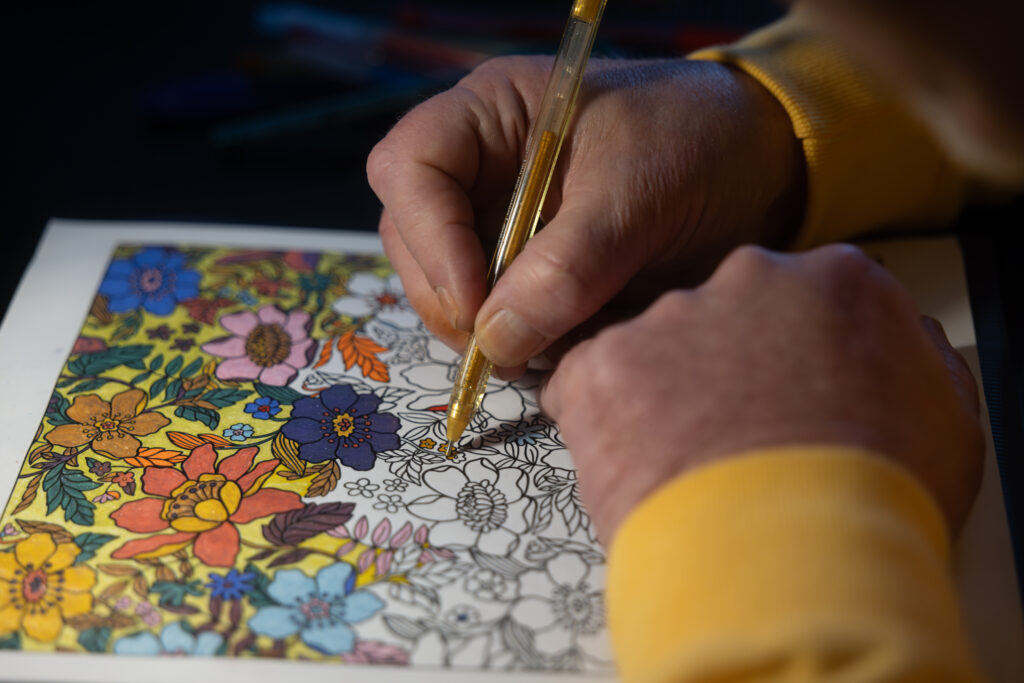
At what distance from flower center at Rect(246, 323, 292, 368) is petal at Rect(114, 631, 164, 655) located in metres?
0.26

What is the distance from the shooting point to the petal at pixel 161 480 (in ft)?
2.10

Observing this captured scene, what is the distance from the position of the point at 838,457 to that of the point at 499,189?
1.23ft

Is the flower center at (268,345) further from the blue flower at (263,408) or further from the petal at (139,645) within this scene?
the petal at (139,645)

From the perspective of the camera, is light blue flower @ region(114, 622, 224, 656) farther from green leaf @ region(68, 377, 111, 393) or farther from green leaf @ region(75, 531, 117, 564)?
green leaf @ region(68, 377, 111, 393)

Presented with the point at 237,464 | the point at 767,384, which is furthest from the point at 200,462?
the point at 767,384

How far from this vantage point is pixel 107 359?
0.76 m

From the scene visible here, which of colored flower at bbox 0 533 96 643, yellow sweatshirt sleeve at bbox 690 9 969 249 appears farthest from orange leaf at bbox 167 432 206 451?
yellow sweatshirt sleeve at bbox 690 9 969 249

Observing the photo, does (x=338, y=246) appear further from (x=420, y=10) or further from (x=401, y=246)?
(x=420, y=10)

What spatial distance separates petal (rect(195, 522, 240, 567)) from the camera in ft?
1.93

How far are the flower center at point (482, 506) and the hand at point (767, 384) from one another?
9 cm

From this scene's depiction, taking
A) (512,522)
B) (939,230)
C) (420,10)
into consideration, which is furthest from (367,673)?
(420,10)

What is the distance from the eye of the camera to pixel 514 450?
2.24 feet

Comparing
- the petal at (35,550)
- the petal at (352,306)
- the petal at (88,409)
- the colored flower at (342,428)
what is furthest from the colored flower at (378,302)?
the petal at (35,550)

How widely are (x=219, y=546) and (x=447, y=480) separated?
6.2 inches
